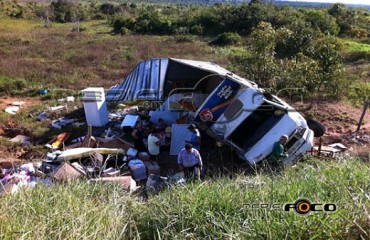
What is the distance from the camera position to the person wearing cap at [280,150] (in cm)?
823

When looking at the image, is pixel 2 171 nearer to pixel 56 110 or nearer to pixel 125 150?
pixel 125 150

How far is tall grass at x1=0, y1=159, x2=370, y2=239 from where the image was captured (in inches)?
133

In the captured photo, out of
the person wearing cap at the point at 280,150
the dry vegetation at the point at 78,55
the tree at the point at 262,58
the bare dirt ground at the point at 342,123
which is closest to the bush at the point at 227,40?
the dry vegetation at the point at 78,55

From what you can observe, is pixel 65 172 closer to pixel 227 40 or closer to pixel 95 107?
pixel 95 107

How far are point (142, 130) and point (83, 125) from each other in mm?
2324

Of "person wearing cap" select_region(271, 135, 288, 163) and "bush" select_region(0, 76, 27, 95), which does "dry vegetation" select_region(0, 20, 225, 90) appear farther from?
"person wearing cap" select_region(271, 135, 288, 163)

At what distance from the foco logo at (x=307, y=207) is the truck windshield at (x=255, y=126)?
5.30m

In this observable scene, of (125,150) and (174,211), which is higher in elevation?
(174,211)

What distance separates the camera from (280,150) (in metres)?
8.26

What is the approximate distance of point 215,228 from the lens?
370 centimetres

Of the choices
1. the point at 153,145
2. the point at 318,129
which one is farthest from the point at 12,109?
the point at 318,129

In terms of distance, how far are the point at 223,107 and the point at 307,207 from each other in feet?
20.2

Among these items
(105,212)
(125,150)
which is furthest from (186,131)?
(105,212)

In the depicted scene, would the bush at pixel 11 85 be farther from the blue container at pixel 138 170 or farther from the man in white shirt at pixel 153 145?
the blue container at pixel 138 170
